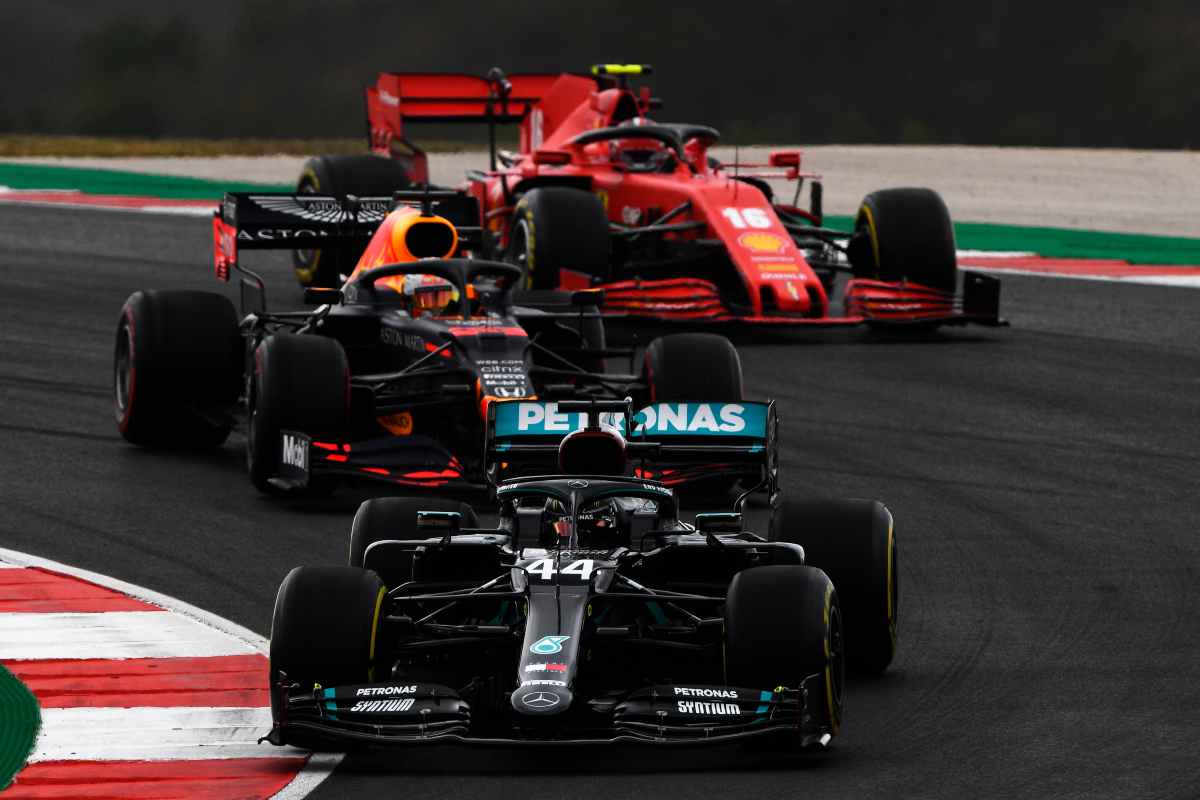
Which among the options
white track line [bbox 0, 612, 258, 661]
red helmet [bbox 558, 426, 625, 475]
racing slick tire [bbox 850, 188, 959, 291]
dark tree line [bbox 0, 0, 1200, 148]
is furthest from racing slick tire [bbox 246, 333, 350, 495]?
dark tree line [bbox 0, 0, 1200, 148]

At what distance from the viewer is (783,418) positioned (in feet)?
54.1

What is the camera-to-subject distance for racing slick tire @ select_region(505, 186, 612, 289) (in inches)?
797

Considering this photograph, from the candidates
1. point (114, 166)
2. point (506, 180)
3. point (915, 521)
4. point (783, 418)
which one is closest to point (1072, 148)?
point (114, 166)

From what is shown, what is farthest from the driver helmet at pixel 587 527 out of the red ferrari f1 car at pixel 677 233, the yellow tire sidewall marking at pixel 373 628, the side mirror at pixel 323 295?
the red ferrari f1 car at pixel 677 233

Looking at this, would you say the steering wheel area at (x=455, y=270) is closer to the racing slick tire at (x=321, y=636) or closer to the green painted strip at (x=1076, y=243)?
the racing slick tire at (x=321, y=636)

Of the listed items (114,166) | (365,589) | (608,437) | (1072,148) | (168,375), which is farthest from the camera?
(1072,148)

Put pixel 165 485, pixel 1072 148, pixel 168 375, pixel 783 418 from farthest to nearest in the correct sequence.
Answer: pixel 1072 148 → pixel 783 418 → pixel 168 375 → pixel 165 485

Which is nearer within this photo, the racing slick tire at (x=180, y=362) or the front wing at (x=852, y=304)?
the racing slick tire at (x=180, y=362)

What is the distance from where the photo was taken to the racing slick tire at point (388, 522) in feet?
31.2

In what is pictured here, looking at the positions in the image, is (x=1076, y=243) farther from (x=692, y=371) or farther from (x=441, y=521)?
(x=441, y=521)

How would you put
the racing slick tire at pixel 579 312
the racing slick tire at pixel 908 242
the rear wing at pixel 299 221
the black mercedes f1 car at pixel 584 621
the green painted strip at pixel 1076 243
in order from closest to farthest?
1. the black mercedes f1 car at pixel 584 621
2. the racing slick tire at pixel 579 312
3. the rear wing at pixel 299 221
4. the racing slick tire at pixel 908 242
5. the green painted strip at pixel 1076 243

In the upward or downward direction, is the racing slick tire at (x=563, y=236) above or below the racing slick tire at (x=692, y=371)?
above

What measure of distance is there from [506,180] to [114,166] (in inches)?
784

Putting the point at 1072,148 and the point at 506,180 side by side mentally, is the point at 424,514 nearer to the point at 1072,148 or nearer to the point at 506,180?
the point at 506,180
